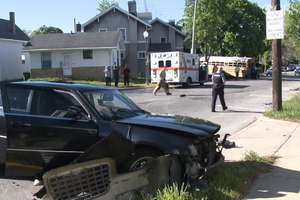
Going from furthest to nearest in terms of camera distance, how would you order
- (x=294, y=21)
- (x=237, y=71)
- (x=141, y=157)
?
(x=237, y=71), (x=294, y=21), (x=141, y=157)

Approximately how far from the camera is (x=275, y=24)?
1775 cm

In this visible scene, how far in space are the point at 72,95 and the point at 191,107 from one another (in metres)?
15.1

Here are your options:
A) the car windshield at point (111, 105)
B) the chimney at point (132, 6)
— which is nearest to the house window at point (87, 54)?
the chimney at point (132, 6)

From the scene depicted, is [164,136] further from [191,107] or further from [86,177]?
[191,107]

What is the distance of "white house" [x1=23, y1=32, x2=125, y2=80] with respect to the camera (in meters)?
53.9

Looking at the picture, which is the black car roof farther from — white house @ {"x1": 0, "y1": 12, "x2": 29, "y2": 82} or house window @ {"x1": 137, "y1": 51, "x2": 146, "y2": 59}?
house window @ {"x1": 137, "y1": 51, "x2": 146, "y2": 59}

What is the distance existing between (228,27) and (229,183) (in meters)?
71.5

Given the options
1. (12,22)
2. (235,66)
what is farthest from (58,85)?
(235,66)

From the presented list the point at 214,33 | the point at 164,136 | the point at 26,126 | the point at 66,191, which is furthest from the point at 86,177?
the point at 214,33

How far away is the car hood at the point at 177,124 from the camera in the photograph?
26.9 ft

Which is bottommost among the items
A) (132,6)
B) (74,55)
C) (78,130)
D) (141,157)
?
(141,157)

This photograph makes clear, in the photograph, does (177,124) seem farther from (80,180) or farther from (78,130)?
(80,180)

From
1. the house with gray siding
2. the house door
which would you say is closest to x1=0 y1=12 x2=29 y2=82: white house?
the house door

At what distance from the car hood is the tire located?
0.36 m
